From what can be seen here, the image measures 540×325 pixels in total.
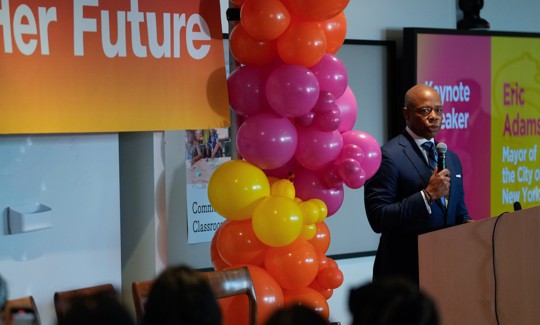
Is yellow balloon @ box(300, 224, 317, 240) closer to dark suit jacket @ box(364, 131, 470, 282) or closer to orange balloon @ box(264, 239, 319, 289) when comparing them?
orange balloon @ box(264, 239, 319, 289)

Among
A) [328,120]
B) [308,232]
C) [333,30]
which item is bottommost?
[308,232]

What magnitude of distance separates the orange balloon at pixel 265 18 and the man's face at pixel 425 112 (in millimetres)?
796

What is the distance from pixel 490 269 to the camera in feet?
9.07

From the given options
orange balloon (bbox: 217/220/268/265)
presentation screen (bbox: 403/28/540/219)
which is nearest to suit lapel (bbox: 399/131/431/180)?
orange balloon (bbox: 217/220/268/265)

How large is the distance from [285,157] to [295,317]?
210 centimetres

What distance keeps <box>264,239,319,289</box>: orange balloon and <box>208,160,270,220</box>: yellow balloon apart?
0.19 metres

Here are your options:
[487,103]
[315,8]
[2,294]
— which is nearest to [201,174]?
[315,8]

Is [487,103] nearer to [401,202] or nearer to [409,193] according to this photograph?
[409,193]

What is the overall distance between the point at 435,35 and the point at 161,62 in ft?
7.06

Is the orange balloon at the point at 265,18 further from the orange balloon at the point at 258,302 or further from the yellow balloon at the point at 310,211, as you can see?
the orange balloon at the point at 258,302

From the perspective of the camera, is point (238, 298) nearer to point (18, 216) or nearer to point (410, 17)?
point (18, 216)

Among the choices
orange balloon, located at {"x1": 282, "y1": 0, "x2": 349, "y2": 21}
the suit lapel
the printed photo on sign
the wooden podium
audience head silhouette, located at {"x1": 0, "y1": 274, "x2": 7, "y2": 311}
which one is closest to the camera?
audience head silhouette, located at {"x1": 0, "y1": 274, "x2": 7, "y2": 311}

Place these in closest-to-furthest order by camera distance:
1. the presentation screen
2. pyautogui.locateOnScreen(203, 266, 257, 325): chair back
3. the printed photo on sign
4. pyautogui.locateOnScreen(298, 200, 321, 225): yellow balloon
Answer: pyautogui.locateOnScreen(203, 266, 257, 325): chair back, pyautogui.locateOnScreen(298, 200, 321, 225): yellow balloon, the printed photo on sign, the presentation screen

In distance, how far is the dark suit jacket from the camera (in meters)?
3.24
